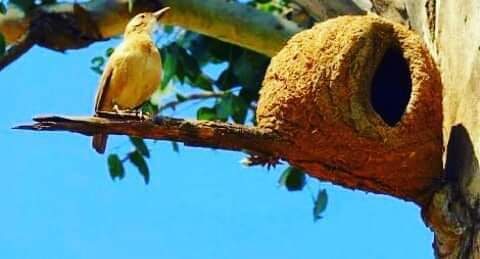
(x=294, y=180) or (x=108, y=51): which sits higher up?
(x=108, y=51)

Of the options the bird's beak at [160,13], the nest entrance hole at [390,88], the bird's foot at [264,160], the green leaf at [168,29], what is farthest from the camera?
the green leaf at [168,29]

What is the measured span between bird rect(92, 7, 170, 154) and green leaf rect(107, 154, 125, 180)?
1.45 meters

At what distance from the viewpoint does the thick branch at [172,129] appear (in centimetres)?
245

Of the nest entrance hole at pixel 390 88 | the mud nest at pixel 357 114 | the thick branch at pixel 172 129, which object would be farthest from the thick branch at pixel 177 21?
the thick branch at pixel 172 129

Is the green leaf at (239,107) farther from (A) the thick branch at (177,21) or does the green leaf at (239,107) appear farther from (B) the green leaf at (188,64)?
(A) the thick branch at (177,21)

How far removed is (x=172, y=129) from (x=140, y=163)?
241 cm

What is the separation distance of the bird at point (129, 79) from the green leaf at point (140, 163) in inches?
57.1

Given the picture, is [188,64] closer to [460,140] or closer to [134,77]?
[134,77]

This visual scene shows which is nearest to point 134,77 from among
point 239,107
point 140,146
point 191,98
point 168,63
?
point 168,63

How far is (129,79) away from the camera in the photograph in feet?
11.2

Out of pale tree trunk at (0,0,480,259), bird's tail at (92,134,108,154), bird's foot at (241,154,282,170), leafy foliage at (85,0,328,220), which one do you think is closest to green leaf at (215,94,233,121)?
leafy foliage at (85,0,328,220)

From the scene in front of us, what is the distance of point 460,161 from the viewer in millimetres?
2668

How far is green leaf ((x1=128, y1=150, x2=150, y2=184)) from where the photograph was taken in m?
4.95

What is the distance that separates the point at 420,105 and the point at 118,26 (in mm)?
1632
